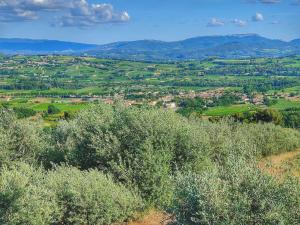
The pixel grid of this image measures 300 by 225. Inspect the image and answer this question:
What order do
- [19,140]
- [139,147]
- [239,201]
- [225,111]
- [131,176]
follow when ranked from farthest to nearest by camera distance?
[225,111]
[19,140]
[139,147]
[131,176]
[239,201]

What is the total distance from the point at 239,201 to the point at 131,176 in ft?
31.7

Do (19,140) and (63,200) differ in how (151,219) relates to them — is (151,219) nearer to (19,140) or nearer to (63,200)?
(63,200)

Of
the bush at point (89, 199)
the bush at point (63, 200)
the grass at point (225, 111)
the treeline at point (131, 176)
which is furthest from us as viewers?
the grass at point (225, 111)

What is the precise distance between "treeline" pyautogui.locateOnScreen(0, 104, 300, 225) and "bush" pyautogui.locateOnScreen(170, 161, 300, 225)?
0.03 metres

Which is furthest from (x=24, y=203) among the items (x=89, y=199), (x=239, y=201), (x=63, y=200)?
(x=239, y=201)

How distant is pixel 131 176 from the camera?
21688mm

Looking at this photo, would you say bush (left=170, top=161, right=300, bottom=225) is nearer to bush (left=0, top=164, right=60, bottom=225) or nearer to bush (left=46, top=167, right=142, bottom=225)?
bush (left=46, top=167, right=142, bottom=225)

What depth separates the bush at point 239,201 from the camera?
41.0ft

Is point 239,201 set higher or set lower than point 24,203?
higher

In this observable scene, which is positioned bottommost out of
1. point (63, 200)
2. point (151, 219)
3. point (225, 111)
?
point (225, 111)

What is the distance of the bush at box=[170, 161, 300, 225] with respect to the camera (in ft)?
41.0

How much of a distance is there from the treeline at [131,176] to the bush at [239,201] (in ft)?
0.10

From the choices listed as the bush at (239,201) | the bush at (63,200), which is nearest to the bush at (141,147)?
the bush at (63,200)

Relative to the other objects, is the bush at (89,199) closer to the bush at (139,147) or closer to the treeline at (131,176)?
the treeline at (131,176)
